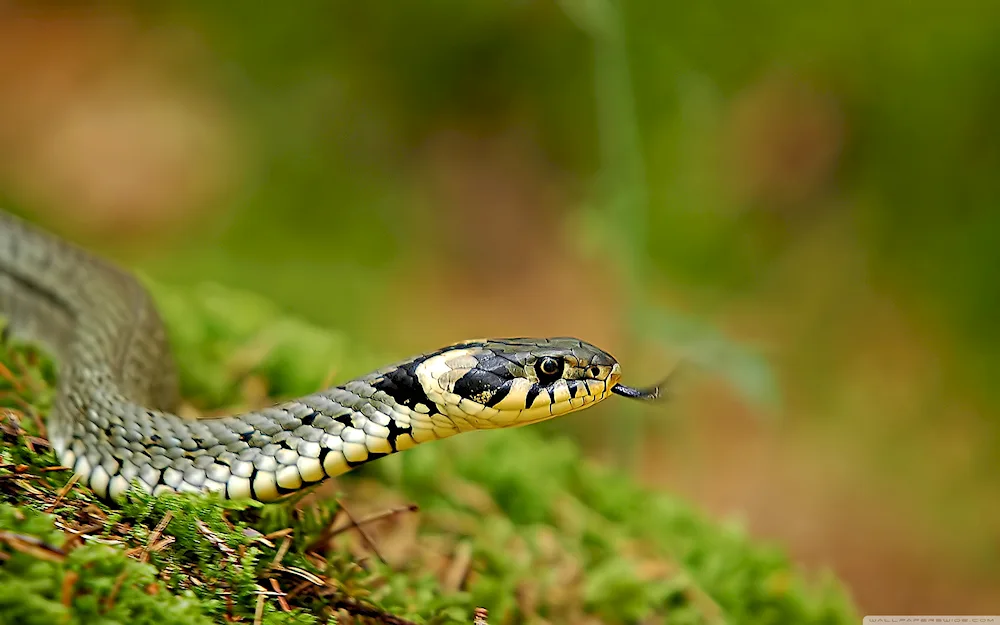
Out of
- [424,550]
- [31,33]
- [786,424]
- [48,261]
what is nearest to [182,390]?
[48,261]

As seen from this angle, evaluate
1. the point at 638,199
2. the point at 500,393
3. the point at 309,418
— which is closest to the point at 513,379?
the point at 500,393

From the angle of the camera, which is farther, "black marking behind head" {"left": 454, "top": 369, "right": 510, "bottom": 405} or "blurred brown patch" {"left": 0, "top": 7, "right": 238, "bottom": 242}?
"blurred brown patch" {"left": 0, "top": 7, "right": 238, "bottom": 242}

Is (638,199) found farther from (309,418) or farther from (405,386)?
(309,418)

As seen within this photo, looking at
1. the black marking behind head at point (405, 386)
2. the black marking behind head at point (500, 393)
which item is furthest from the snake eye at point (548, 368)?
the black marking behind head at point (405, 386)

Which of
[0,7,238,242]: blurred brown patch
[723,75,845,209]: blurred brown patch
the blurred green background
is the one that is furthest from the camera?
[0,7,238,242]: blurred brown patch

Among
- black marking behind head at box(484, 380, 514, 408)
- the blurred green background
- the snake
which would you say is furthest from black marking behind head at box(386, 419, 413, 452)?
the blurred green background

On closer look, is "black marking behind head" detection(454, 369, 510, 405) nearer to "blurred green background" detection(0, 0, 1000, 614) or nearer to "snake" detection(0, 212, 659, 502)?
"snake" detection(0, 212, 659, 502)

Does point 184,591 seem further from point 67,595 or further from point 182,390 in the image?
point 182,390
